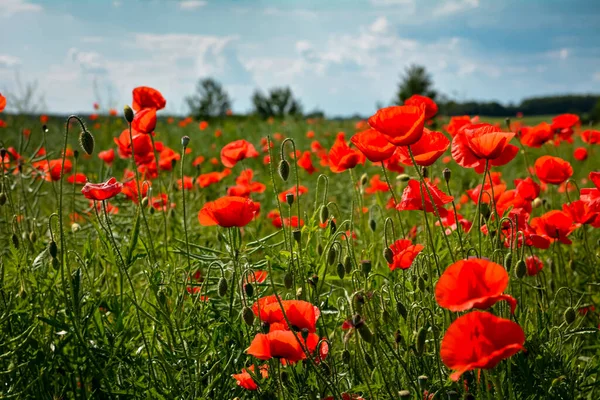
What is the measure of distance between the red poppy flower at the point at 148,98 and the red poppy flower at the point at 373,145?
2.97ft

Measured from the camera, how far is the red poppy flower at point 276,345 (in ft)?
4.42

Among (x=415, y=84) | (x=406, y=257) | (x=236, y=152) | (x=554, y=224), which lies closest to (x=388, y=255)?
(x=406, y=257)

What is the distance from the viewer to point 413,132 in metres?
1.48

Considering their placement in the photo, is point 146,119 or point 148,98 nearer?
point 146,119

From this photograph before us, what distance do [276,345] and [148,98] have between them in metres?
1.29

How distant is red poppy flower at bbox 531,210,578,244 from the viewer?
2.15m

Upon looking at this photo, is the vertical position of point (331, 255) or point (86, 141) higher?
point (86, 141)

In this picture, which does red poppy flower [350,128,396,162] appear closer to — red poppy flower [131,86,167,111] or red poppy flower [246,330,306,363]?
red poppy flower [246,330,306,363]

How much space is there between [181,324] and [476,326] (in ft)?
3.22

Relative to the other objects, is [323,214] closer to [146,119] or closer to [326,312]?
[326,312]

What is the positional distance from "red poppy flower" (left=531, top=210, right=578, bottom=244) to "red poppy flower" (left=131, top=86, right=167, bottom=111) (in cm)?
143

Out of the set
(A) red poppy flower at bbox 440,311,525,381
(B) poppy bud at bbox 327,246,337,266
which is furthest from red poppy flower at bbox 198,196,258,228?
(A) red poppy flower at bbox 440,311,525,381

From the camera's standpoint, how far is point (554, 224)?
7.11 ft

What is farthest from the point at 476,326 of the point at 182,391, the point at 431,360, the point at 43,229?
the point at 43,229
